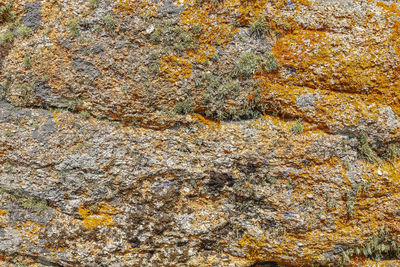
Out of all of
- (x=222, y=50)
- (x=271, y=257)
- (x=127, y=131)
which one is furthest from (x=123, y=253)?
(x=222, y=50)

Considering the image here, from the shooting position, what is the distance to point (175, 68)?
5266 mm

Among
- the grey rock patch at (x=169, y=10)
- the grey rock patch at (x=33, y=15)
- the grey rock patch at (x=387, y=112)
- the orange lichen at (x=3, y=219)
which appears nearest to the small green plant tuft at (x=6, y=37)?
the grey rock patch at (x=33, y=15)

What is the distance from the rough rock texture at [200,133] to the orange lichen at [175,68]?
0.02 m

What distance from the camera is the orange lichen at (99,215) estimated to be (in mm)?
4980

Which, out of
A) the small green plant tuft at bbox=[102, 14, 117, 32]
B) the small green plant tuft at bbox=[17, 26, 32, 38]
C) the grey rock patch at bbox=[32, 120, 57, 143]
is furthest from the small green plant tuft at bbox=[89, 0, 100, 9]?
the grey rock patch at bbox=[32, 120, 57, 143]

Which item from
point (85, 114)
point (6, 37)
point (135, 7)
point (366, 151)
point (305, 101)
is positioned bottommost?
point (366, 151)

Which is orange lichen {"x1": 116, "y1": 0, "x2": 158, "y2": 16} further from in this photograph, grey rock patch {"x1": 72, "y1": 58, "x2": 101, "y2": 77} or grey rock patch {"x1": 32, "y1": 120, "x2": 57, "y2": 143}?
grey rock patch {"x1": 32, "y1": 120, "x2": 57, "y2": 143}

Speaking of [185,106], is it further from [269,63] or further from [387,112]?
[387,112]

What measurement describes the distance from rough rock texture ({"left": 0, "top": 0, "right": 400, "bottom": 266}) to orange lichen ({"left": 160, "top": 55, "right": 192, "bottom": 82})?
24 mm

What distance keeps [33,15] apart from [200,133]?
3576 mm

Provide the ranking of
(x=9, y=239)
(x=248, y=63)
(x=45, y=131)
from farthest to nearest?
(x=248, y=63)
(x=45, y=131)
(x=9, y=239)

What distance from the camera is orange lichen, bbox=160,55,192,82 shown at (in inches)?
207

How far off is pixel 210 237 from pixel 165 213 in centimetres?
84

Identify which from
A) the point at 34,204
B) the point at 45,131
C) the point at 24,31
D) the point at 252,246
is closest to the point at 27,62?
the point at 24,31
